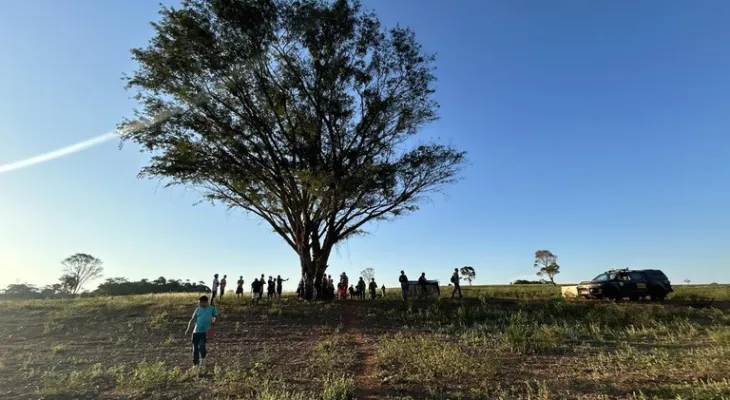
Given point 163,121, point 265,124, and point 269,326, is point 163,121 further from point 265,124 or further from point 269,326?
point 269,326

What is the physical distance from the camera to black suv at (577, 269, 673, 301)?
2456 centimetres

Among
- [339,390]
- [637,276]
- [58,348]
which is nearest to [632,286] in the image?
[637,276]

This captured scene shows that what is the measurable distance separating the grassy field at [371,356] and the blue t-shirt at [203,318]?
924 mm

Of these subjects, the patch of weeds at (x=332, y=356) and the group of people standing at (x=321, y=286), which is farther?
the group of people standing at (x=321, y=286)

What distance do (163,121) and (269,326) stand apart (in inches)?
484

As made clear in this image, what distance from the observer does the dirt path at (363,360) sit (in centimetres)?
769

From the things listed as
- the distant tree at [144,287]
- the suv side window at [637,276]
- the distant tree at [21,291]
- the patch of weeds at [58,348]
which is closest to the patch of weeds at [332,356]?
the patch of weeds at [58,348]

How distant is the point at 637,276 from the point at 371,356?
68.1 ft

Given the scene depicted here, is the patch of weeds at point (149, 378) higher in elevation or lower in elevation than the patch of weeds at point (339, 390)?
lower

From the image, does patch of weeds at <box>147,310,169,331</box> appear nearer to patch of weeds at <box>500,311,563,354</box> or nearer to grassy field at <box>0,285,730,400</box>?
grassy field at <box>0,285,730,400</box>

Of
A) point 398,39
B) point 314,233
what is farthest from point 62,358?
point 398,39

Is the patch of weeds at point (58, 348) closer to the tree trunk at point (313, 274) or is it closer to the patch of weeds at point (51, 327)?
the patch of weeds at point (51, 327)

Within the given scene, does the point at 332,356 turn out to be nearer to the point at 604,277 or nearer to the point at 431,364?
the point at 431,364

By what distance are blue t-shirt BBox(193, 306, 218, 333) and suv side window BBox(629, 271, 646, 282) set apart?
23.8 metres
